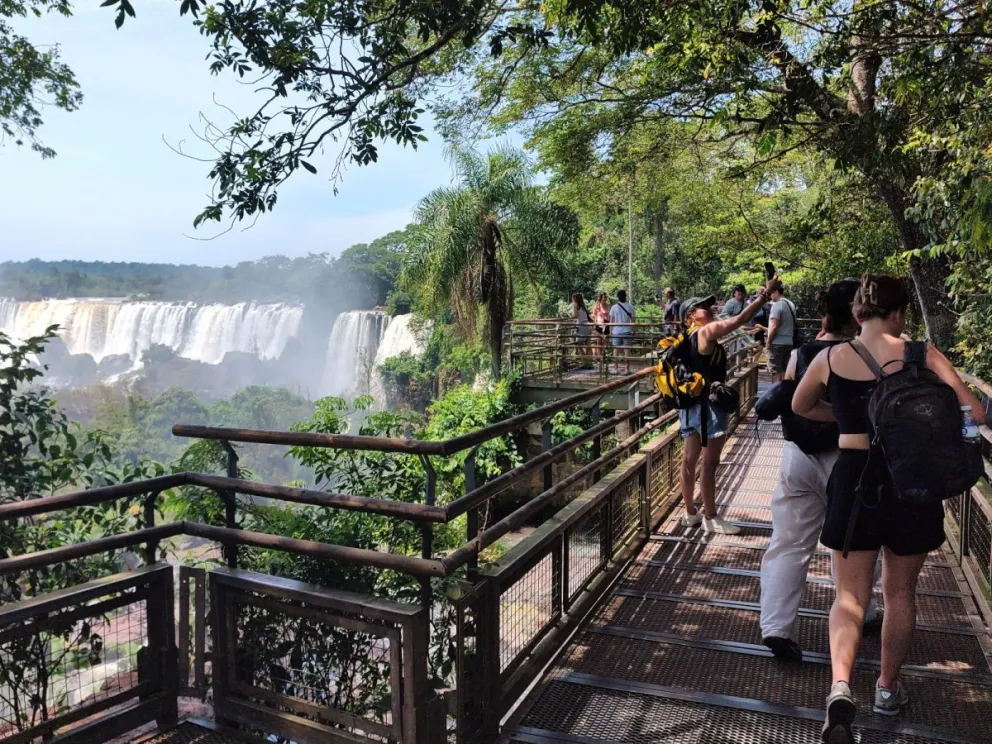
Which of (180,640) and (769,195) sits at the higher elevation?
(769,195)

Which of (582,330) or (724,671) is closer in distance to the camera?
(724,671)

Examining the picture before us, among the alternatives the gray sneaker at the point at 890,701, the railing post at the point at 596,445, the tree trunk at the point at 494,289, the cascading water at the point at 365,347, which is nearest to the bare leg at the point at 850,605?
the gray sneaker at the point at 890,701

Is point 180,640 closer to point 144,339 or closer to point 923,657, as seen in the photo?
point 923,657

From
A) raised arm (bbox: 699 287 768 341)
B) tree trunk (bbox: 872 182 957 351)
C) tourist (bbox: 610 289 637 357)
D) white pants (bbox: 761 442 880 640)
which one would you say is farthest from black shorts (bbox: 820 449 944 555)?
tourist (bbox: 610 289 637 357)

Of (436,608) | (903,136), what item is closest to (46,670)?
(436,608)

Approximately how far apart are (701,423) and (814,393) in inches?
85.8

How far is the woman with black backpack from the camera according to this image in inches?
103

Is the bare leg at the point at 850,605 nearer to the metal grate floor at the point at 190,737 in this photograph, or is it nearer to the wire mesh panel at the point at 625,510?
the wire mesh panel at the point at 625,510

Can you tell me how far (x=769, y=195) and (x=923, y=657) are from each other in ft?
92.6

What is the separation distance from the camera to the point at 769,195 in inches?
1159

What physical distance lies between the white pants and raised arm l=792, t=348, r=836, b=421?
0.31 metres

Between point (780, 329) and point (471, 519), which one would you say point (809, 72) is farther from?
point (471, 519)

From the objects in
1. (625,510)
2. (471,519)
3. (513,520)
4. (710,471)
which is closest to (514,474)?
(513,520)

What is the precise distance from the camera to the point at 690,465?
5.32 metres
